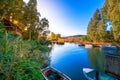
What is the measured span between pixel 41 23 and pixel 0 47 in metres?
38.8

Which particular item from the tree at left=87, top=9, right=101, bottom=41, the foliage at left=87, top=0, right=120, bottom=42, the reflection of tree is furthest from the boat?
the tree at left=87, top=9, right=101, bottom=41

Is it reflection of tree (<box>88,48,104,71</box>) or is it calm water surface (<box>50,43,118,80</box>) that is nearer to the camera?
calm water surface (<box>50,43,118,80</box>)

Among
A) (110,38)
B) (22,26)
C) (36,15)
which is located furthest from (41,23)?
(110,38)

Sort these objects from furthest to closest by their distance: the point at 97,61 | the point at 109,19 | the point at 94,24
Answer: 1. the point at 94,24
2. the point at 109,19
3. the point at 97,61

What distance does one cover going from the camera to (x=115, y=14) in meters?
26.9

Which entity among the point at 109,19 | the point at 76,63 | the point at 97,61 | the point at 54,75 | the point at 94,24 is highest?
the point at 94,24

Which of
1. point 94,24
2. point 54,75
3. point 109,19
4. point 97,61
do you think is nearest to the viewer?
point 54,75

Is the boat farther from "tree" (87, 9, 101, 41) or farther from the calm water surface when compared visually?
"tree" (87, 9, 101, 41)

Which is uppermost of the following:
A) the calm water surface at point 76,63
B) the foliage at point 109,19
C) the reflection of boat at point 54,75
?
the foliage at point 109,19

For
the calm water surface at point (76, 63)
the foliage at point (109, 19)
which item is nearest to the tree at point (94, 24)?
the foliage at point (109, 19)

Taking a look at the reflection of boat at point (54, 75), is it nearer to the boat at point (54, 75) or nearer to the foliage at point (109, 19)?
the boat at point (54, 75)

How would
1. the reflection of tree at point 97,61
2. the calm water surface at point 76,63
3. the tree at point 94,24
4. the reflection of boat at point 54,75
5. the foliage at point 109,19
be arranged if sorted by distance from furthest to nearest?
the tree at point 94,24 < the foliage at point 109,19 < the reflection of tree at point 97,61 < the calm water surface at point 76,63 < the reflection of boat at point 54,75

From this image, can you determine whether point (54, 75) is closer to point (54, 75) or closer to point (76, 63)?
point (54, 75)

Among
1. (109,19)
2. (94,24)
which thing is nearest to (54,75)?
(109,19)
